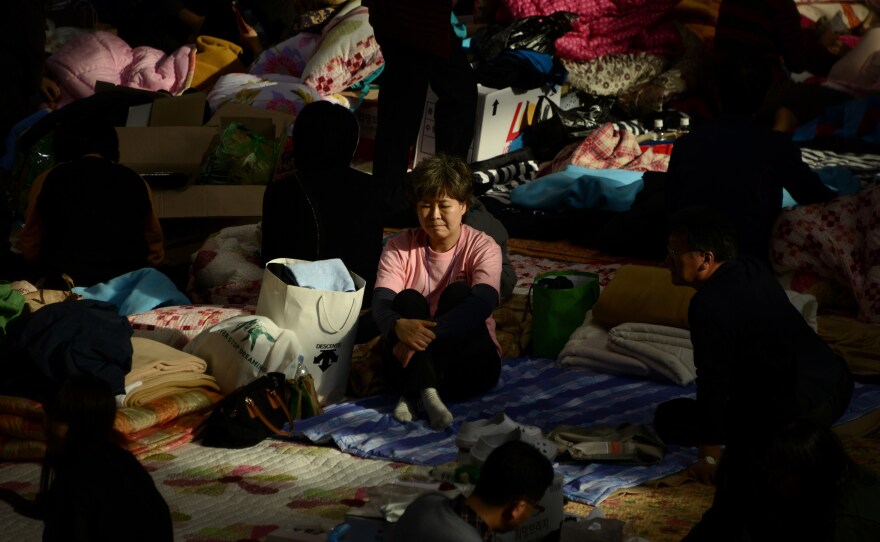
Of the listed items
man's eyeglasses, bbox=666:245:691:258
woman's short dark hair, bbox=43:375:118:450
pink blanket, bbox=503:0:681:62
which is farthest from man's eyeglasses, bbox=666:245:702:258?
pink blanket, bbox=503:0:681:62

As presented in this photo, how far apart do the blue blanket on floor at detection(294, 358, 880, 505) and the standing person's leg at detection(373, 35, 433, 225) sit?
5.09 feet

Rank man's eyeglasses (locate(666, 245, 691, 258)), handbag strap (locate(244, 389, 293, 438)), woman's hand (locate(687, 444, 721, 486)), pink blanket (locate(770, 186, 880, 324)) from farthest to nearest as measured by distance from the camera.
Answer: pink blanket (locate(770, 186, 880, 324)) < handbag strap (locate(244, 389, 293, 438)) < man's eyeglasses (locate(666, 245, 691, 258)) < woman's hand (locate(687, 444, 721, 486))

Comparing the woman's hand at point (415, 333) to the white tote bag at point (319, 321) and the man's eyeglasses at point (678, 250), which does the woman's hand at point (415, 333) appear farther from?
the man's eyeglasses at point (678, 250)

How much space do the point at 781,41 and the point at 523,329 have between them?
342 cm

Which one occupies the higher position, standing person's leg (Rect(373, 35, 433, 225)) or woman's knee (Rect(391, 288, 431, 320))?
standing person's leg (Rect(373, 35, 433, 225))

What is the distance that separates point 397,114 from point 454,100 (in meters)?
0.30

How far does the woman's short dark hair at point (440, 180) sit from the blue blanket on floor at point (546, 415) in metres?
0.74

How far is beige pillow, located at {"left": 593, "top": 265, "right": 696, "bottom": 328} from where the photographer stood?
4.94 metres

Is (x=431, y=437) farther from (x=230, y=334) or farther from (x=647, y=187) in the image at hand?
(x=647, y=187)

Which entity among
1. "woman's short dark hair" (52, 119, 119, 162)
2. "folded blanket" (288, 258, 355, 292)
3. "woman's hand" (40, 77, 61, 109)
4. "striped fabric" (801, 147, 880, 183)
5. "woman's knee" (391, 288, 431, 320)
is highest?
"woman's short dark hair" (52, 119, 119, 162)

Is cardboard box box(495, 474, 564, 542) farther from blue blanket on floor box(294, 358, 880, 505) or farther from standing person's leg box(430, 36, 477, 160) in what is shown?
standing person's leg box(430, 36, 477, 160)

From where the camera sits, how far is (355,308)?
15.3 feet

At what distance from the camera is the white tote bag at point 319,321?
180 inches

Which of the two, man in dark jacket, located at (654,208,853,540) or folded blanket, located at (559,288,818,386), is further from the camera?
folded blanket, located at (559,288,818,386)
